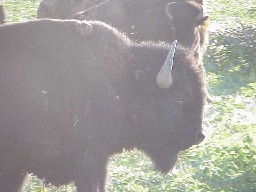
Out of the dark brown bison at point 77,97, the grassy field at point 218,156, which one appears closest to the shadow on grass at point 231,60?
the grassy field at point 218,156

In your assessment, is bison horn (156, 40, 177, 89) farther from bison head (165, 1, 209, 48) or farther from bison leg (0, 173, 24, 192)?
bison head (165, 1, 209, 48)

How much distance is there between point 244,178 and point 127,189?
112cm

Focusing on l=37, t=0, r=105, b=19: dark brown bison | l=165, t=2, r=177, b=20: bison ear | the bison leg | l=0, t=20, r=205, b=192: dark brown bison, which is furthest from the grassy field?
l=37, t=0, r=105, b=19: dark brown bison

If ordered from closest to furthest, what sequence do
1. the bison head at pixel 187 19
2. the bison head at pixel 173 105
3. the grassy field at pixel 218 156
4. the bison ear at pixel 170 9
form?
the bison head at pixel 173 105 → the grassy field at pixel 218 156 → the bison head at pixel 187 19 → the bison ear at pixel 170 9

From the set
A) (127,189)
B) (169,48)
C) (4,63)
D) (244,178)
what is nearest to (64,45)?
(4,63)

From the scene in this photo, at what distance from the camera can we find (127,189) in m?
6.91

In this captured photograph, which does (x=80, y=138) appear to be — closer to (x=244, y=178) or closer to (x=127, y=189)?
(x=127, y=189)

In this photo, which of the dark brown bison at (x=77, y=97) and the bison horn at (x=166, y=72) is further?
the bison horn at (x=166, y=72)

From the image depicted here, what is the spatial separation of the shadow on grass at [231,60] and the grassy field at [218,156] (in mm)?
15

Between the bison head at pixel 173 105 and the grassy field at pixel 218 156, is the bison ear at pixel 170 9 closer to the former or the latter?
the grassy field at pixel 218 156

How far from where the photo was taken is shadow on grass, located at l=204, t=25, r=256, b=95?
435 inches

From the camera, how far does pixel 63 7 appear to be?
11820 mm

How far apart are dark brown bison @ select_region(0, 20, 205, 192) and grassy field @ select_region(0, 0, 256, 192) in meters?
0.79

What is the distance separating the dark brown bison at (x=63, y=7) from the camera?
A: 11.8 m
